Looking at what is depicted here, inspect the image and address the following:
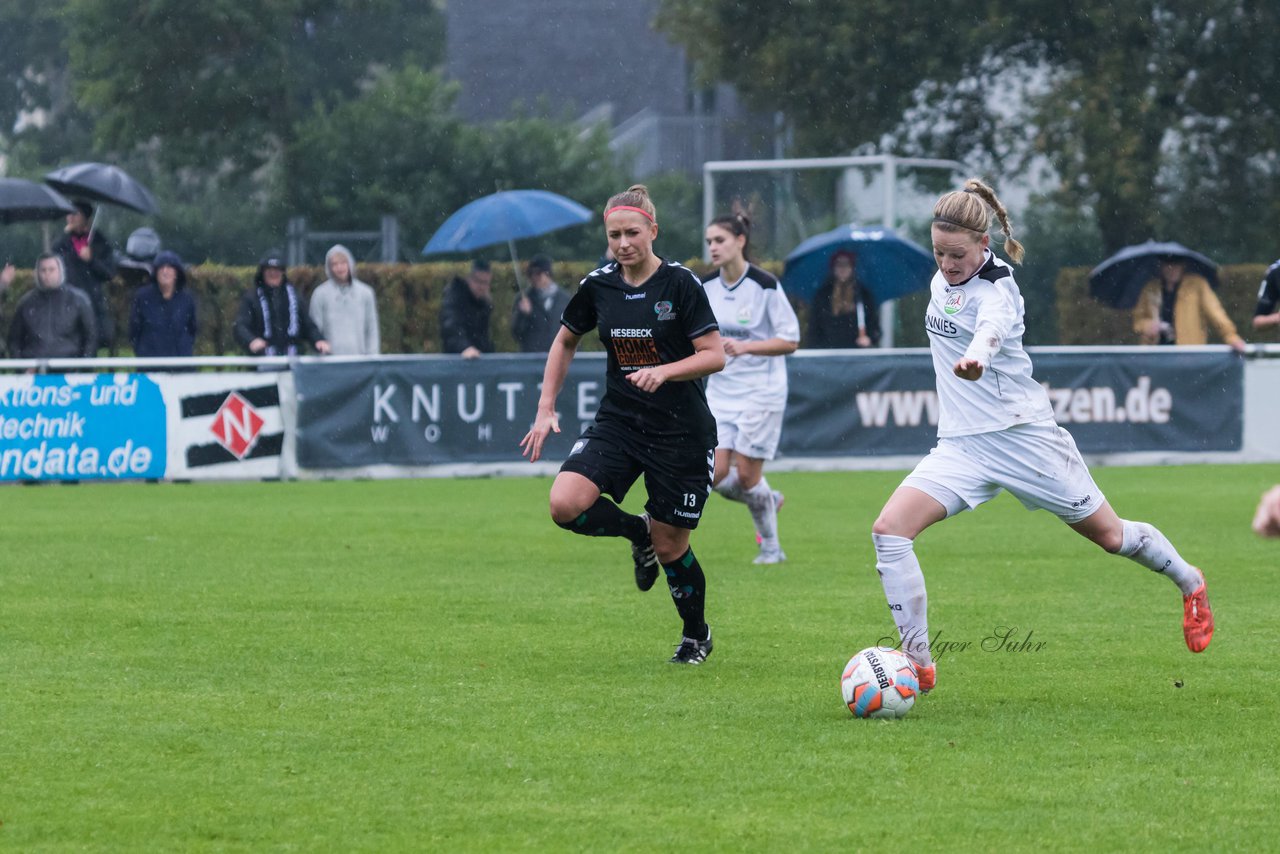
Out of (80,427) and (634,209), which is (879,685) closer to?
(634,209)

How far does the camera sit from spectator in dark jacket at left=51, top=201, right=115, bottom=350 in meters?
18.1

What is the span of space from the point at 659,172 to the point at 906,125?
1122 cm

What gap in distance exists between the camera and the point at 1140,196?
3167cm

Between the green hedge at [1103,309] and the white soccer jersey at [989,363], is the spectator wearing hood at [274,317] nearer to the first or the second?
the white soccer jersey at [989,363]

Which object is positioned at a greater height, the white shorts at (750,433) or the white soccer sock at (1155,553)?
the white shorts at (750,433)

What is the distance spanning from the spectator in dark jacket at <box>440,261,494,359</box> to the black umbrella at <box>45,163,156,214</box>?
12.0 ft

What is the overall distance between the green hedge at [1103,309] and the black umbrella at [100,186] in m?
14.2

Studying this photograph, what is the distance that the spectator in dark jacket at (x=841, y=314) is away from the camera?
18203 millimetres

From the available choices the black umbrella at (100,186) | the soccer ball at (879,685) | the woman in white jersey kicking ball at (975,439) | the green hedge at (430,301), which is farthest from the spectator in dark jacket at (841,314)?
the soccer ball at (879,685)

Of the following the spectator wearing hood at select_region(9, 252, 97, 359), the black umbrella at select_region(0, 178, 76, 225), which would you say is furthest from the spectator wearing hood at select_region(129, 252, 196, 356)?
the black umbrella at select_region(0, 178, 76, 225)

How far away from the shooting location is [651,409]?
7859mm

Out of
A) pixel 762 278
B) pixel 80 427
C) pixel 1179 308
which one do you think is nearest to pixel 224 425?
pixel 80 427

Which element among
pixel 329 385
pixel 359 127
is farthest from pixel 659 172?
pixel 329 385

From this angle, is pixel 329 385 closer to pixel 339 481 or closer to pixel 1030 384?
pixel 339 481
